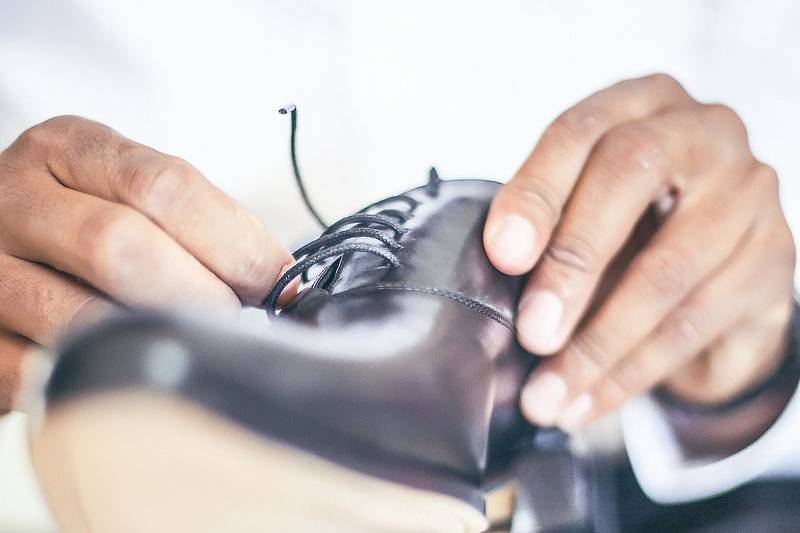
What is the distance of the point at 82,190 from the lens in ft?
1.10

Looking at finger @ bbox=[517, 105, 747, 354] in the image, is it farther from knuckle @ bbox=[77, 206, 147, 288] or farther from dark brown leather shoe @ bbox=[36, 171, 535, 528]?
knuckle @ bbox=[77, 206, 147, 288]

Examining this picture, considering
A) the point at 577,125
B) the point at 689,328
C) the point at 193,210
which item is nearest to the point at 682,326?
the point at 689,328

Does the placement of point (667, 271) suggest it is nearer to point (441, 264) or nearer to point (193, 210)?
point (441, 264)

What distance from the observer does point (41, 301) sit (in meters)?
0.32

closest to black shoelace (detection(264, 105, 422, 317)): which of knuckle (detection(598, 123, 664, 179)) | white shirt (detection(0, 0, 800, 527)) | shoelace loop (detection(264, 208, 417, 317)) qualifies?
shoelace loop (detection(264, 208, 417, 317))

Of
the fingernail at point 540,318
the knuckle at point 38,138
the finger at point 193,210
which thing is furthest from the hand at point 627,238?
the knuckle at point 38,138

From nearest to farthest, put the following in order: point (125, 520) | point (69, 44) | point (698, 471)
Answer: point (125, 520) → point (698, 471) → point (69, 44)

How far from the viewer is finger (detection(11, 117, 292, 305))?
30 centimetres

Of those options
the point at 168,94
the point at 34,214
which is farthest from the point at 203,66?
the point at 34,214

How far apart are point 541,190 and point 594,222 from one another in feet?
0.09

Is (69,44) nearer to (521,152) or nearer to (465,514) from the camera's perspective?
(521,152)

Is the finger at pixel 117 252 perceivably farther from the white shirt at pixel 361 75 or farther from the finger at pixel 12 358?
the white shirt at pixel 361 75

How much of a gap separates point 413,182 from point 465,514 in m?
0.47

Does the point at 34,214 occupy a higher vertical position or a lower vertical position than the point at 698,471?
higher
